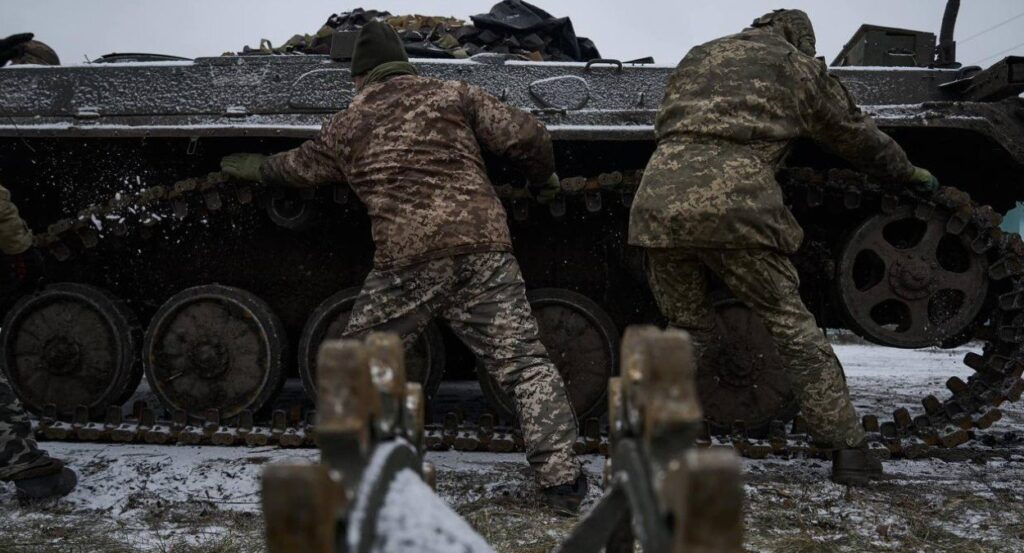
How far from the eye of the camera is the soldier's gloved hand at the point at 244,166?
157 inches

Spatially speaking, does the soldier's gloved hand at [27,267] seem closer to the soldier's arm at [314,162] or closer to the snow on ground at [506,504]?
the snow on ground at [506,504]

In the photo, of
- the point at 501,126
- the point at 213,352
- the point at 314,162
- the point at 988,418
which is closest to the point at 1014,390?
the point at 988,418

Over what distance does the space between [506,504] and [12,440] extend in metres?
1.88

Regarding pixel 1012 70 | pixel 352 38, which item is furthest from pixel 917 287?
pixel 352 38

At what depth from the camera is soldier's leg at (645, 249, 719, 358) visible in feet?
11.5

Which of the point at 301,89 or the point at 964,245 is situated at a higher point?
the point at 301,89

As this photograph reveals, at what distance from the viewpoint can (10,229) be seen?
3484mm

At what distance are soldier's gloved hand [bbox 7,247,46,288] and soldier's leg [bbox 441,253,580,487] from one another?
229cm

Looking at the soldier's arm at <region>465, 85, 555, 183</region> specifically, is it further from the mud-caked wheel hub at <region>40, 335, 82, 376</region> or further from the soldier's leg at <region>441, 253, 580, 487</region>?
the mud-caked wheel hub at <region>40, 335, 82, 376</region>

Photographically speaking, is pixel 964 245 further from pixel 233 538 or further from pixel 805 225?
pixel 233 538

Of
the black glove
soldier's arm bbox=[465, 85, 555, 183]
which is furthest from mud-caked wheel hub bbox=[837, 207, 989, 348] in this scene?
the black glove

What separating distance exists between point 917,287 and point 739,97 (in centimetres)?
157

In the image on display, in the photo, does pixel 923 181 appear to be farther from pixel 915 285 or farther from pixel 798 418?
pixel 798 418

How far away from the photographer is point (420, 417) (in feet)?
3.83
